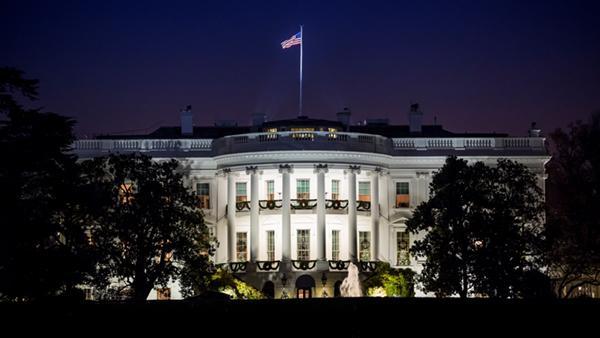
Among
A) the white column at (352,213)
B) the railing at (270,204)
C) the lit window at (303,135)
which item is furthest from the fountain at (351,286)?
the lit window at (303,135)

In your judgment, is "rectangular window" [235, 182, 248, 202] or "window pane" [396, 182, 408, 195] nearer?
"rectangular window" [235, 182, 248, 202]

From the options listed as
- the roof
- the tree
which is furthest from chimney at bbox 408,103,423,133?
the tree

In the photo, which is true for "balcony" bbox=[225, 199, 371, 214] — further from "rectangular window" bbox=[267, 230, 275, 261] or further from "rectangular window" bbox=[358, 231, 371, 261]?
"rectangular window" bbox=[358, 231, 371, 261]

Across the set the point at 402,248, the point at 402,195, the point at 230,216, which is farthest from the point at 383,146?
the point at 230,216

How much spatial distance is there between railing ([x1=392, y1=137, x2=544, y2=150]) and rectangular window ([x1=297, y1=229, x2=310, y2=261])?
8771mm

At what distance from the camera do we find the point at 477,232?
70.4m

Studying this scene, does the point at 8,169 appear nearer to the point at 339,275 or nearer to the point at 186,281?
the point at 186,281

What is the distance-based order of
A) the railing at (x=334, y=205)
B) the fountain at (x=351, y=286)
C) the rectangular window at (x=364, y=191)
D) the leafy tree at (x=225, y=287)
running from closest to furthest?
the leafy tree at (x=225, y=287), the fountain at (x=351, y=286), the railing at (x=334, y=205), the rectangular window at (x=364, y=191)

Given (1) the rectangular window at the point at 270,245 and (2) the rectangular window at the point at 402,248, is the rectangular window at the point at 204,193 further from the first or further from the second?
(2) the rectangular window at the point at 402,248

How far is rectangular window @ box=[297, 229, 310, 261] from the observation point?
84125 mm

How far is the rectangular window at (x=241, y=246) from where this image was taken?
8494 centimetres

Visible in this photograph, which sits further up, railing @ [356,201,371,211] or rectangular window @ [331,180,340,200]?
rectangular window @ [331,180,340,200]

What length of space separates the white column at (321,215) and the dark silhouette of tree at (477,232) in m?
10.7

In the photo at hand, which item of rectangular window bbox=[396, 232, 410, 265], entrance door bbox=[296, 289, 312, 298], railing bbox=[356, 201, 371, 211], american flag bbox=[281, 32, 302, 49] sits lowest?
entrance door bbox=[296, 289, 312, 298]
